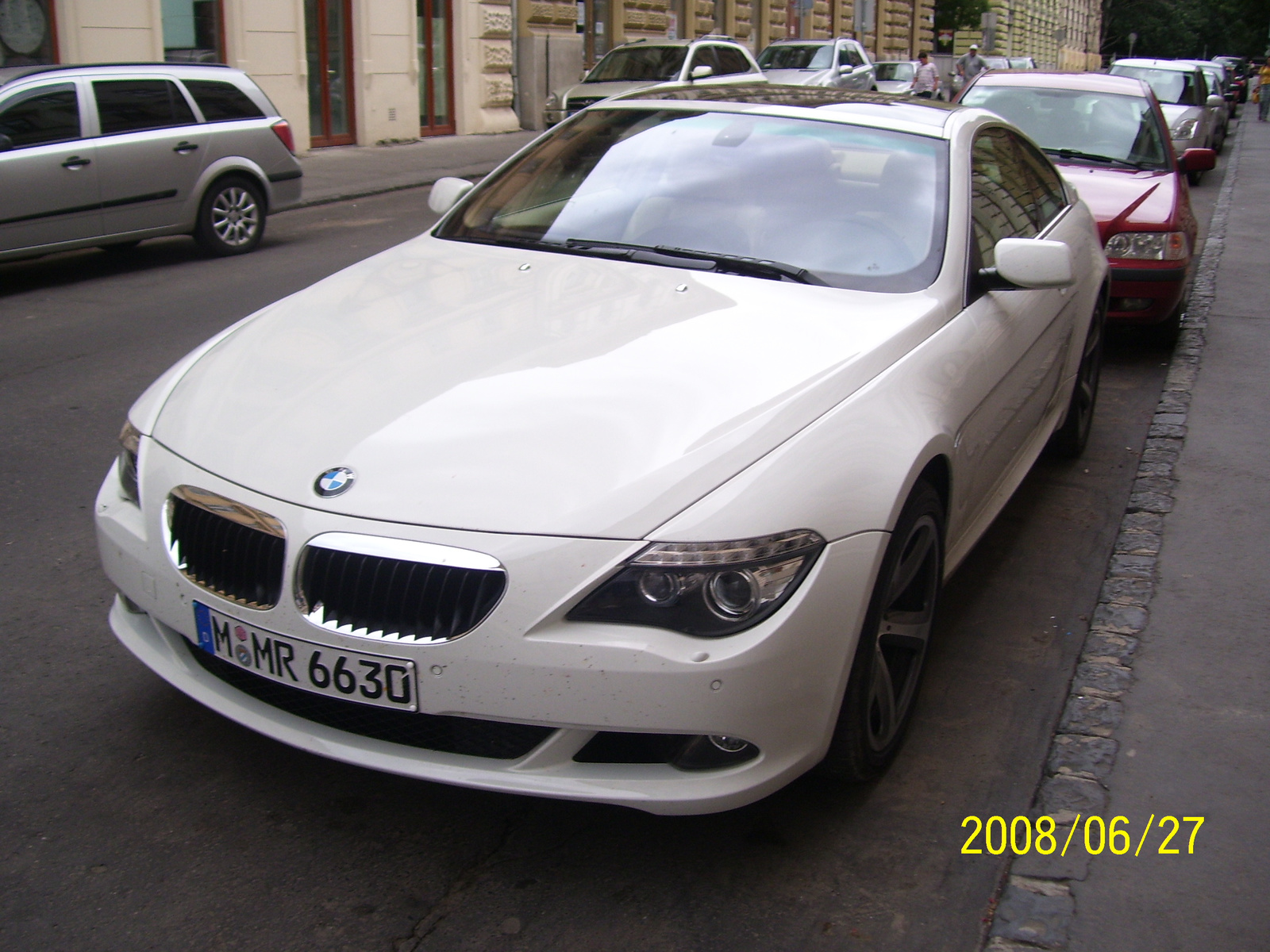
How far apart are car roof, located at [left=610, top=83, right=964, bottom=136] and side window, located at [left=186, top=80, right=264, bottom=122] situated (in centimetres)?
703

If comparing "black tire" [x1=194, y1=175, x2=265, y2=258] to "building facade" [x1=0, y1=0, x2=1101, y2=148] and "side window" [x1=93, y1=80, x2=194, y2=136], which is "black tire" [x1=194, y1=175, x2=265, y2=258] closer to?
"side window" [x1=93, y1=80, x2=194, y2=136]

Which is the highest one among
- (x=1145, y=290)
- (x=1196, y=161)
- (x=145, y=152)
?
(x=1196, y=161)

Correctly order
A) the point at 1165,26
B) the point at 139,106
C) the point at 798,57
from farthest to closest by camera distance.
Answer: the point at 1165,26 < the point at 798,57 < the point at 139,106

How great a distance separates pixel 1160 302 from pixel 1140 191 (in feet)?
2.34

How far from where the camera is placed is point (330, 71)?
63.6 feet

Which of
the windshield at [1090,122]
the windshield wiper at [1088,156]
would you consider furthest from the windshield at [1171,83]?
the windshield wiper at [1088,156]

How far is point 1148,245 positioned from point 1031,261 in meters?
4.16

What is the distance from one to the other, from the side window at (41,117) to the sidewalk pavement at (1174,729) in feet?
25.4

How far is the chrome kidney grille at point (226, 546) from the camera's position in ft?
8.61

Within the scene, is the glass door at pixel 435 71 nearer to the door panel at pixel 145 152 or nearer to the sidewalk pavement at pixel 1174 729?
the door panel at pixel 145 152

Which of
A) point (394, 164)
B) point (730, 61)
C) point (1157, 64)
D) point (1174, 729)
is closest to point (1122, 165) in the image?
point (1174, 729)

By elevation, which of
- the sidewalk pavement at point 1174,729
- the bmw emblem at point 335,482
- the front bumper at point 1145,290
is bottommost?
the sidewalk pavement at point 1174,729

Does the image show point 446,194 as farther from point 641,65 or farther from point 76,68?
point 641,65

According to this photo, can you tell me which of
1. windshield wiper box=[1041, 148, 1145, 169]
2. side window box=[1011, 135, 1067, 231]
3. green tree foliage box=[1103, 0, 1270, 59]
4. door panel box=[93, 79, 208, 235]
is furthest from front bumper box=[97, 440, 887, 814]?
green tree foliage box=[1103, 0, 1270, 59]
